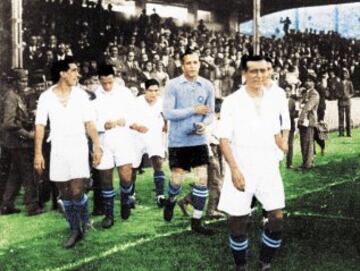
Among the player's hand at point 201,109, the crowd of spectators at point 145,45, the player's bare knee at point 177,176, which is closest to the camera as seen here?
the player's hand at point 201,109

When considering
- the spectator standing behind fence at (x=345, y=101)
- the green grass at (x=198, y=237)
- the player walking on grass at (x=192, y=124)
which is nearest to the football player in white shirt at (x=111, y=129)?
the green grass at (x=198, y=237)

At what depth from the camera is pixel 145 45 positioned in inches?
213

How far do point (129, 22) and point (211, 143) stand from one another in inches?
56.5

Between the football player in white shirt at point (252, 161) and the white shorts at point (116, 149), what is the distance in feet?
4.11

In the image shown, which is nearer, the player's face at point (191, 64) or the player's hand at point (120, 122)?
the player's face at point (191, 64)

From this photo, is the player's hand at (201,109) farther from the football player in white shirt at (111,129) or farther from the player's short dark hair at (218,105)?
the football player in white shirt at (111,129)

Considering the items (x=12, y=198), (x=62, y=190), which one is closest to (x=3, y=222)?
(x=12, y=198)

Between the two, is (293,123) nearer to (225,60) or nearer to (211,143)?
(225,60)

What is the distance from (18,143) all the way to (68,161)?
1.07 metres

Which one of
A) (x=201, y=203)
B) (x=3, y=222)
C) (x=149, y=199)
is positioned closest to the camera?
(x=201, y=203)

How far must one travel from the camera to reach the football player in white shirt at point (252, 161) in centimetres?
354

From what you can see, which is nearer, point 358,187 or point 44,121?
point 44,121

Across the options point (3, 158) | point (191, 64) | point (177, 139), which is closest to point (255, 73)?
point (191, 64)

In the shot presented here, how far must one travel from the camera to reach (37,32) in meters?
5.08
